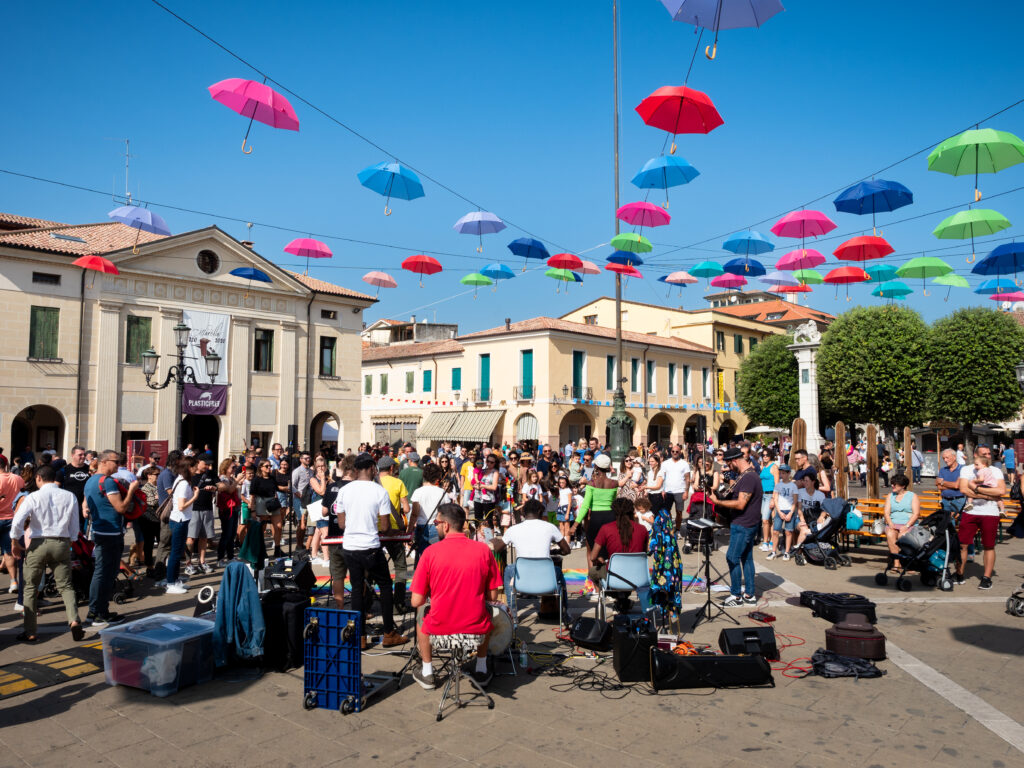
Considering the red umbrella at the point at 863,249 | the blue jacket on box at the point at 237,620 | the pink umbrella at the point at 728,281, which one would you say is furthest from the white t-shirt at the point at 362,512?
the pink umbrella at the point at 728,281

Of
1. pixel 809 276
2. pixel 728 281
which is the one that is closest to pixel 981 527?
pixel 809 276

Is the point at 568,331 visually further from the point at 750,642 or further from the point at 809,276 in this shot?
the point at 750,642

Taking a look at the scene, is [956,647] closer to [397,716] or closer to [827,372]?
[397,716]

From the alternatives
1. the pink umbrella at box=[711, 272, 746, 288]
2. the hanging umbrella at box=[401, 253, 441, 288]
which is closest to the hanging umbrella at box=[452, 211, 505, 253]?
the hanging umbrella at box=[401, 253, 441, 288]

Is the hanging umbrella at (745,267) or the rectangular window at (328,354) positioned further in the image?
the rectangular window at (328,354)

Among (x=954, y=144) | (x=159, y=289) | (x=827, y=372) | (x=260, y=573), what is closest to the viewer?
(x=260, y=573)

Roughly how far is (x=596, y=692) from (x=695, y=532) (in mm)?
4162

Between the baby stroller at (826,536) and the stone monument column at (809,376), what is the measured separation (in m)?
14.6

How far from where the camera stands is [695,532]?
916cm

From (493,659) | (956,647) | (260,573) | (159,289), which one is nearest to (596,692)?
(493,659)

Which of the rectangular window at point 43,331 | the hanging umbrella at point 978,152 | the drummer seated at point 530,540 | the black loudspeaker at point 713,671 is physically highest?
→ the hanging umbrella at point 978,152

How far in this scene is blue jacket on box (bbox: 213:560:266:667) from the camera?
222 inches

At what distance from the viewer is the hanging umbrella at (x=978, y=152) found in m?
10.5

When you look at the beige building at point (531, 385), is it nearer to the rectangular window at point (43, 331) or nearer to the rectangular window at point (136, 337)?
the rectangular window at point (136, 337)
